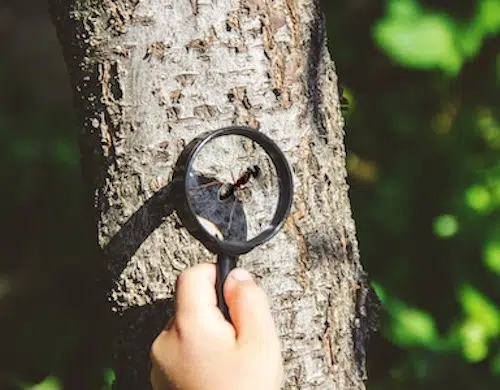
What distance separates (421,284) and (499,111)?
0.69 meters

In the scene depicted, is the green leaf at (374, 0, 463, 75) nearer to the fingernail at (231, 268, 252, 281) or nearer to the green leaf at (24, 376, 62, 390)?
the green leaf at (24, 376, 62, 390)

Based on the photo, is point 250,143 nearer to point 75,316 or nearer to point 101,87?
point 101,87

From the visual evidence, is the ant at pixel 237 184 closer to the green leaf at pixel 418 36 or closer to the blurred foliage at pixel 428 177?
the blurred foliage at pixel 428 177

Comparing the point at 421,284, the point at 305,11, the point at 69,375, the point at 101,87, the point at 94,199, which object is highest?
the point at 305,11

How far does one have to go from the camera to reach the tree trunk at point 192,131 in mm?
1448

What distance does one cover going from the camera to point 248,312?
138 centimetres

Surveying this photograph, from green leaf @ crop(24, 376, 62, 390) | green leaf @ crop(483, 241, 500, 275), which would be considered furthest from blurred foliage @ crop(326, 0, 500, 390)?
green leaf @ crop(24, 376, 62, 390)

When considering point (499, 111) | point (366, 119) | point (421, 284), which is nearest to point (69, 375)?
point (421, 284)

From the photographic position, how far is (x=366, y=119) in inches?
143

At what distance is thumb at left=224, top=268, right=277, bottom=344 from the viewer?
1374mm

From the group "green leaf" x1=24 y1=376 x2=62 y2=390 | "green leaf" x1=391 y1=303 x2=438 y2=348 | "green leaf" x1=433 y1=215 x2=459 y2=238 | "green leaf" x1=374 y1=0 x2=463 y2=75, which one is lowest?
"green leaf" x1=24 y1=376 x2=62 y2=390

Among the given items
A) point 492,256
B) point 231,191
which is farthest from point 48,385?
point 231,191

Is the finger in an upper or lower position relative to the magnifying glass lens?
lower

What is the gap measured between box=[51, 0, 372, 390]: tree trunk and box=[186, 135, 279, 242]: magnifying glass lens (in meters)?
0.04
